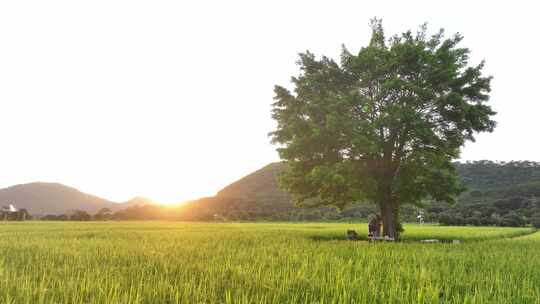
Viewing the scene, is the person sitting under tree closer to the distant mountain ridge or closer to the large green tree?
the large green tree

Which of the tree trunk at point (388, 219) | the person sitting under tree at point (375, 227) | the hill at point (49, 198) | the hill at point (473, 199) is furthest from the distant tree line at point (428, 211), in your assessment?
the hill at point (49, 198)

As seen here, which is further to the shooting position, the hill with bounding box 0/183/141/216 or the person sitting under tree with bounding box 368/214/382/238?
the hill with bounding box 0/183/141/216

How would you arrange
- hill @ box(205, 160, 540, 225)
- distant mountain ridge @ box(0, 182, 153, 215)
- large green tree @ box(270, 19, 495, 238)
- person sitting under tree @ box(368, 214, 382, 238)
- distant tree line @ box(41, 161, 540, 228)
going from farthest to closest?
1. distant mountain ridge @ box(0, 182, 153, 215)
2. hill @ box(205, 160, 540, 225)
3. distant tree line @ box(41, 161, 540, 228)
4. person sitting under tree @ box(368, 214, 382, 238)
5. large green tree @ box(270, 19, 495, 238)

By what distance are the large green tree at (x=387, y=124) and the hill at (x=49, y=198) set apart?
169m

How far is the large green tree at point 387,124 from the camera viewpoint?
20219mm

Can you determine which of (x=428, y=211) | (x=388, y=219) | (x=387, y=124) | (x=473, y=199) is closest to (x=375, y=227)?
(x=388, y=219)

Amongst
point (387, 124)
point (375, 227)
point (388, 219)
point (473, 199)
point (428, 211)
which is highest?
point (387, 124)

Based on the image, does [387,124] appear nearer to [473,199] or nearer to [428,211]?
[428,211]

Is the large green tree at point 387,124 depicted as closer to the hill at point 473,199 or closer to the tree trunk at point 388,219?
the tree trunk at point 388,219

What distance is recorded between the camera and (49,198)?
185 meters

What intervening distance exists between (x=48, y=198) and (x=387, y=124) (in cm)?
20611

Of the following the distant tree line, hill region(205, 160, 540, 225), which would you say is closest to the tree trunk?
hill region(205, 160, 540, 225)

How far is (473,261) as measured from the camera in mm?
9273

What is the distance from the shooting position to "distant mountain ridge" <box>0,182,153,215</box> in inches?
6914
